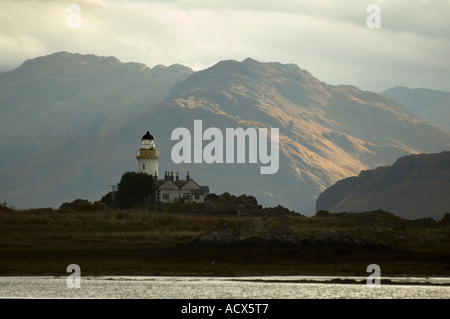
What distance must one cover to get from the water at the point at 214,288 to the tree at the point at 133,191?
89.5 metres

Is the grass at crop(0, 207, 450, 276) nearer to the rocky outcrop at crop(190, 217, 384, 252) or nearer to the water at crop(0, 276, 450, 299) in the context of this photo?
the rocky outcrop at crop(190, 217, 384, 252)

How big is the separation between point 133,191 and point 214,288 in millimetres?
97031

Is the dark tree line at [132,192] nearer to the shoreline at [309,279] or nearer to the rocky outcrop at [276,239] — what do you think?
the rocky outcrop at [276,239]

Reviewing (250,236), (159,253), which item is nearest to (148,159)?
(250,236)

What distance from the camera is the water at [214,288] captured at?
190 feet

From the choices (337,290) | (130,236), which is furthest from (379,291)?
(130,236)

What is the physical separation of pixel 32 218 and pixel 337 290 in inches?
2150

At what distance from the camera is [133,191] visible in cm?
15738

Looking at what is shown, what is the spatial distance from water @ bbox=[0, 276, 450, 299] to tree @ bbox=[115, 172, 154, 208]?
3523 inches

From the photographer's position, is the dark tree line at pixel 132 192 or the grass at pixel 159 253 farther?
the dark tree line at pixel 132 192

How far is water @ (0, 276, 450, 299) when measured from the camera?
2277 inches

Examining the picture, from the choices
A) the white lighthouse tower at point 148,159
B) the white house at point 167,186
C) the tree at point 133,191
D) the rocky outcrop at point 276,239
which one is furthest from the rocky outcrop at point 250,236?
the white lighthouse tower at point 148,159

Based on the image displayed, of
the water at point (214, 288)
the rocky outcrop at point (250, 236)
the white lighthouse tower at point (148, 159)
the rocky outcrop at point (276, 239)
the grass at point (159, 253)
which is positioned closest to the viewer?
the water at point (214, 288)
